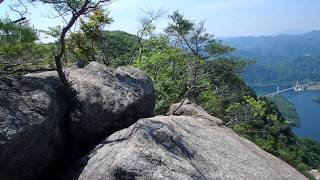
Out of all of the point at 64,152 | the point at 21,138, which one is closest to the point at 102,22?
the point at 64,152

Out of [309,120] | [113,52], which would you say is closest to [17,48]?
[113,52]

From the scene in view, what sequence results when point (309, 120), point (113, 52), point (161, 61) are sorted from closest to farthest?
point (161, 61) < point (113, 52) < point (309, 120)

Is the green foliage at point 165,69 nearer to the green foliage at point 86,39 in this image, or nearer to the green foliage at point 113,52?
the green foliage at point 113,52

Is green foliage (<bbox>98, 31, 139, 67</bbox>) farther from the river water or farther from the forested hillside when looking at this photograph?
the river water

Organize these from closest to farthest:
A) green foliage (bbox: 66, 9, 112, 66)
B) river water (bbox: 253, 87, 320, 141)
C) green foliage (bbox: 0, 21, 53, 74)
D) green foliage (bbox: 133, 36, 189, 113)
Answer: green foliage (bbox: 0, 21, 53, 74)
green foliage (bbox: 66, 9, 112, 66)
green foliage (bbox: 133, 36, 189, 113)
river water (bbox: 253, 87, 320, 141)

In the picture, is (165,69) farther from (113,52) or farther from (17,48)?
(17,48)

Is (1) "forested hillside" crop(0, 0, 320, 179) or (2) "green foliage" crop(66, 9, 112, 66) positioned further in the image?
(2) "green foliage" crop(66, 9, 112, 66)

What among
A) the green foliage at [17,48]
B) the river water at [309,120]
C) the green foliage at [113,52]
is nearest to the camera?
the green foliage at [17,48]

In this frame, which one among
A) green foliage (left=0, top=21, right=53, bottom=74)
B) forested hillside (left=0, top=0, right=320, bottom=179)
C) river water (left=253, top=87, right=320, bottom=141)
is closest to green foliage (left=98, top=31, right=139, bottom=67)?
forested hillside (left=0, top=0, right=320, bottom=179)

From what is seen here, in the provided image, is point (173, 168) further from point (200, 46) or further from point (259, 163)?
point (200, 46)

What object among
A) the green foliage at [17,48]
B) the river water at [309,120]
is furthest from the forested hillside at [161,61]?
the river water at [309,120]

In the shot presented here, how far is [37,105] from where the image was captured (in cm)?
748

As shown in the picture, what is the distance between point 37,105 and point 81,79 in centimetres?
168

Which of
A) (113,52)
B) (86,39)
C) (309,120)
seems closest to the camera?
(86,39)
